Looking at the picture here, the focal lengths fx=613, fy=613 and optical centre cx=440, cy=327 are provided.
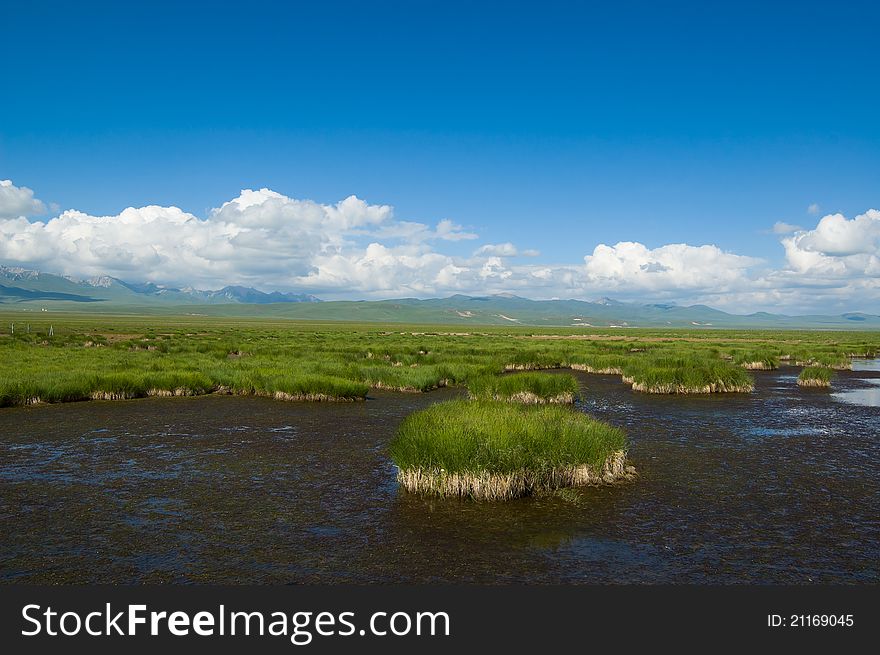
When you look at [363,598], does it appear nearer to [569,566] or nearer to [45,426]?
[569,566]

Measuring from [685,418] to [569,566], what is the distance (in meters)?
17.1

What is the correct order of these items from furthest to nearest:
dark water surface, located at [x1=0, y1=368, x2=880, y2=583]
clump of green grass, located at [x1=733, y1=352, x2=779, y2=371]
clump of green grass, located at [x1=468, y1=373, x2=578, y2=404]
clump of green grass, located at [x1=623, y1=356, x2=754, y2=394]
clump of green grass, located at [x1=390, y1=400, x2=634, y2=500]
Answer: clump of green grass, located at [x1=733, y1=352, x2=779, y2=371], clump of green grass, located at [x1=623, y1=356, x2=754, y2=394], clump of green grass, located at [x1=468, y1=373, x2=578, y2=404], clump of green grass, located at [x1=390, y1=400, x2=634, y2=500], dark water surface, located at [x1=0, y1=368, x2=880, y2=583]

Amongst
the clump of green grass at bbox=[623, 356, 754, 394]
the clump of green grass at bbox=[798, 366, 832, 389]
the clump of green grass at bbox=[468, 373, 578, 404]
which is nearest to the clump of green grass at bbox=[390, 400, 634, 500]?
the clump of green grass at bbox=[468, 373, 578, 404]

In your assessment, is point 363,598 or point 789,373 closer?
point 363,598

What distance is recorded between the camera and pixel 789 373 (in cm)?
4700

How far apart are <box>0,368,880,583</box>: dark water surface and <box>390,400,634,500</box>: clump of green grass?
1.51ft

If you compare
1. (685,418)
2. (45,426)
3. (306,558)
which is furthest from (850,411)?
Answer: (45,426)

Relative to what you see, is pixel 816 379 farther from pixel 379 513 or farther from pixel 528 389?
pixel 379 513

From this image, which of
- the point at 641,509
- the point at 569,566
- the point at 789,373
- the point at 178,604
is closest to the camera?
the point at 178,604

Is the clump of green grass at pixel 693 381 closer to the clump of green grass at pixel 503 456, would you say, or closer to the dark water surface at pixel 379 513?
the dark water surface at pixel 379 513

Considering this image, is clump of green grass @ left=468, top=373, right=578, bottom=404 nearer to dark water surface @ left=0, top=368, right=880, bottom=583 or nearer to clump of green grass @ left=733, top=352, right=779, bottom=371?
dark water surface @ left=0, top=368, right=880, bottom=583

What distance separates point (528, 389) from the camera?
2847 cm

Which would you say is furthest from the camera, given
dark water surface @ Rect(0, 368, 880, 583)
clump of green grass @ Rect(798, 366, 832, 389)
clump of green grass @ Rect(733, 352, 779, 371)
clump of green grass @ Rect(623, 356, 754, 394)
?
clump of green grass @ Rect(733, 352, 779, 371)

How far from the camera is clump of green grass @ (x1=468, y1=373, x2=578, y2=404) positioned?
28.1 metres
